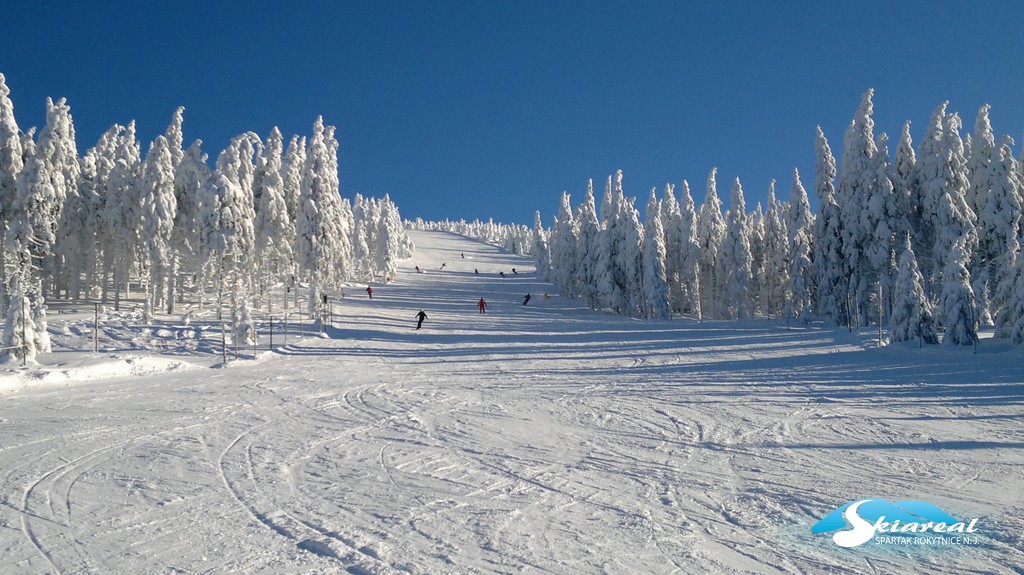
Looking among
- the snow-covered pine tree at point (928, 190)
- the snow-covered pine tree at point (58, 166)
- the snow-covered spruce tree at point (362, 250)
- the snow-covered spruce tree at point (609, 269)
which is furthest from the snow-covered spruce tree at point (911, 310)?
the snow-covered spruce tree at point (362, 250)

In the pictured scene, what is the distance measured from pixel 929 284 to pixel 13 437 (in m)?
42.5

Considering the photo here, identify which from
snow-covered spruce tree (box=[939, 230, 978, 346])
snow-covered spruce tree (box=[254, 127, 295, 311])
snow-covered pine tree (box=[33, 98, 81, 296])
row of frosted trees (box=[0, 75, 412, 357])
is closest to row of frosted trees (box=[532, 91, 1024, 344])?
snow-covered spruce tree (box=[939, 230, 978, 346])

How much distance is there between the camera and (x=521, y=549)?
6297 mm

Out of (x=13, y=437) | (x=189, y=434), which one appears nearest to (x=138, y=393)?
(x=13, y=437)

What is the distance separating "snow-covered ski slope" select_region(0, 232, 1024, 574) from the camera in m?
6.20

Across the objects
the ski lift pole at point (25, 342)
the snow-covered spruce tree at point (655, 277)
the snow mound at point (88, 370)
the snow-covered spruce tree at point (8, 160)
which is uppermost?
the snow-covered spruce tree at point (8, 160)

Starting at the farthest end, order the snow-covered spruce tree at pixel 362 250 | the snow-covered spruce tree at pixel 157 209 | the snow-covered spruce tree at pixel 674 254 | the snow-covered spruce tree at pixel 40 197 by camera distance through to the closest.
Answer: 1. the snow-covered spruce tree at pixel 362 250
2. the snow-covered spruce tree at pixel 674 254
3. the snow-covered spruce tree at pixel 157 209
4. the snow-covered spruce tree at pixel 40 197

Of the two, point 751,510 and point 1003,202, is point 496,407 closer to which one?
point 751,510

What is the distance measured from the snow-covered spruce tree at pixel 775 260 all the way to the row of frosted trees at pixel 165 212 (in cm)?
4134

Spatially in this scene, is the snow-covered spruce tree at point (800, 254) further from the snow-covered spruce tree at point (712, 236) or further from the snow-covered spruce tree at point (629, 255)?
the snow-covered spruce tree at point (629, 255)

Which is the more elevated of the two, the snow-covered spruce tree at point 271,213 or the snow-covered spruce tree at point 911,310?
the snow-covered spruce tree at point 271,213

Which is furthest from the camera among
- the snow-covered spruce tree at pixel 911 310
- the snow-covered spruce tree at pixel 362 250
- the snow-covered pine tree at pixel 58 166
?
the snow-covered spruce tree at pixel 362 250

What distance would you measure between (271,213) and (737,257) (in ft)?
123

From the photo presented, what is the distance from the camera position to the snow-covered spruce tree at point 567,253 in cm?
6612
